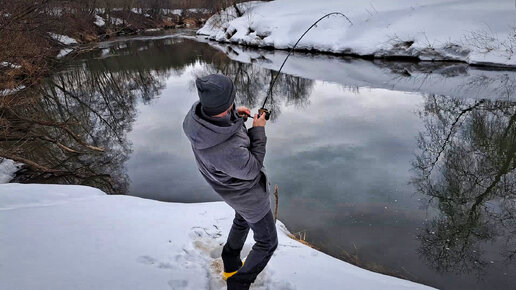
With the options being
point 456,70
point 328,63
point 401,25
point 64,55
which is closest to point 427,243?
point 456,70

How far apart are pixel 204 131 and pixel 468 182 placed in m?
4.36

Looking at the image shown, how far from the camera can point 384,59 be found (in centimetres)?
1362

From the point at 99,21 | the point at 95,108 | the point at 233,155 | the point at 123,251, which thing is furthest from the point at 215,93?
the point at 99,21

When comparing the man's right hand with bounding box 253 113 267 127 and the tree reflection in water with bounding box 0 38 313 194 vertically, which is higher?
the man's right hand with bounding box 253 113 267 127

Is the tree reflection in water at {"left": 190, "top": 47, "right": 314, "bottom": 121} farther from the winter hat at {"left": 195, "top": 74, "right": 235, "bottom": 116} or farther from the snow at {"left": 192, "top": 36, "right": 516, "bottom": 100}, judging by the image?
the winter hat at {"left": 195, "top": 74, "right": 235, "bottom": 116}

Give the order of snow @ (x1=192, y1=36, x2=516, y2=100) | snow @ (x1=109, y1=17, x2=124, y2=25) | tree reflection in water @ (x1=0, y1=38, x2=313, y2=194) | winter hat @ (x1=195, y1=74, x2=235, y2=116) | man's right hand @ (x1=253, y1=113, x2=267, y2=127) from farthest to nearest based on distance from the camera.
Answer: snow @ (x1=109, y1=17, x2=124, y2=25) → snow @ (x1=192, y1=36, x2=516, y2=100) → tree reflection in water @ (x1=0, y1=38, x2=313, y2=194) → man's right hand @ (x1=253, y1=113, x2=267, y2=127) → winter hat @ (x1=195, y1=74, x2=235, y2=116)

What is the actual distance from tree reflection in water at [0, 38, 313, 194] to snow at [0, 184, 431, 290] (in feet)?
7.17

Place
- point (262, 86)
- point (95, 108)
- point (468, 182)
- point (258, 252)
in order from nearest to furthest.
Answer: point (258, 252) < point (468, 182) < point (95, 108) < point (262, 86)

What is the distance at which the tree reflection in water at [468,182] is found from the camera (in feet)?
11.2

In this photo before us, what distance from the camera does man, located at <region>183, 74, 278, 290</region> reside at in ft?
5.34

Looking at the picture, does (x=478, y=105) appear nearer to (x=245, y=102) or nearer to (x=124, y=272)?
(x=245, y=102)

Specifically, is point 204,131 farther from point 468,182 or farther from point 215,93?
point 468,182

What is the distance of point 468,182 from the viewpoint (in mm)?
4555

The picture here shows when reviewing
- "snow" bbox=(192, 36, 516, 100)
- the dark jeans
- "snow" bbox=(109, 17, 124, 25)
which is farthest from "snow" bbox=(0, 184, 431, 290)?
"snow" bbox=(109, 17, 124, 25)
